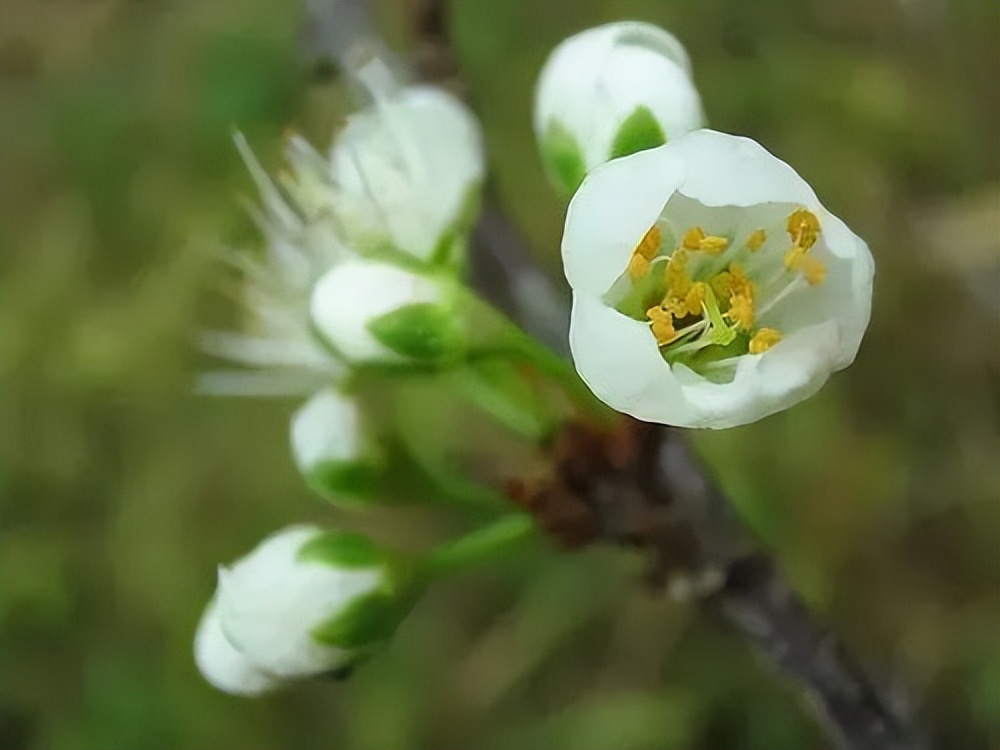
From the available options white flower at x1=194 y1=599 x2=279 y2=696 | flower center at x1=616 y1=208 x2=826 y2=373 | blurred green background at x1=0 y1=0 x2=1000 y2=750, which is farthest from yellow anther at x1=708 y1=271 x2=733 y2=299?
blurred green background at x1=0 y1=0 x2=1000 y2=750

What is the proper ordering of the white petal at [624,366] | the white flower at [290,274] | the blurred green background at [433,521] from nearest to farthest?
1. the white petal at [624,366]
2. the white flower at [290,274]
3. the blurred green background at [433,521]

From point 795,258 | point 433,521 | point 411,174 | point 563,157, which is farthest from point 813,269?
point 433,521

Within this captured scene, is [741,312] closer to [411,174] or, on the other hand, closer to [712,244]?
[712,244]

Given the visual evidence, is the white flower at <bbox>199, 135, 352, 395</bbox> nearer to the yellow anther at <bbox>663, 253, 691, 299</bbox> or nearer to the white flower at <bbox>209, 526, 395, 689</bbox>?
the white flower at <bbox>209, 526, 395, 689</bbox>

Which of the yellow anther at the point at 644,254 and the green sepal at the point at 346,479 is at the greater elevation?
the yellow anther at the point at 644,254

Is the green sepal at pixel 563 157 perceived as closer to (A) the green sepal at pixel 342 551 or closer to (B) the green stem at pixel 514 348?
(B) the green stem at pixel 514 348

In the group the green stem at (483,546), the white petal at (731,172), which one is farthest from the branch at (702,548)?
the white petal at (731,172)

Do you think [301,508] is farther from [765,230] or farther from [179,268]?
[765,230]
